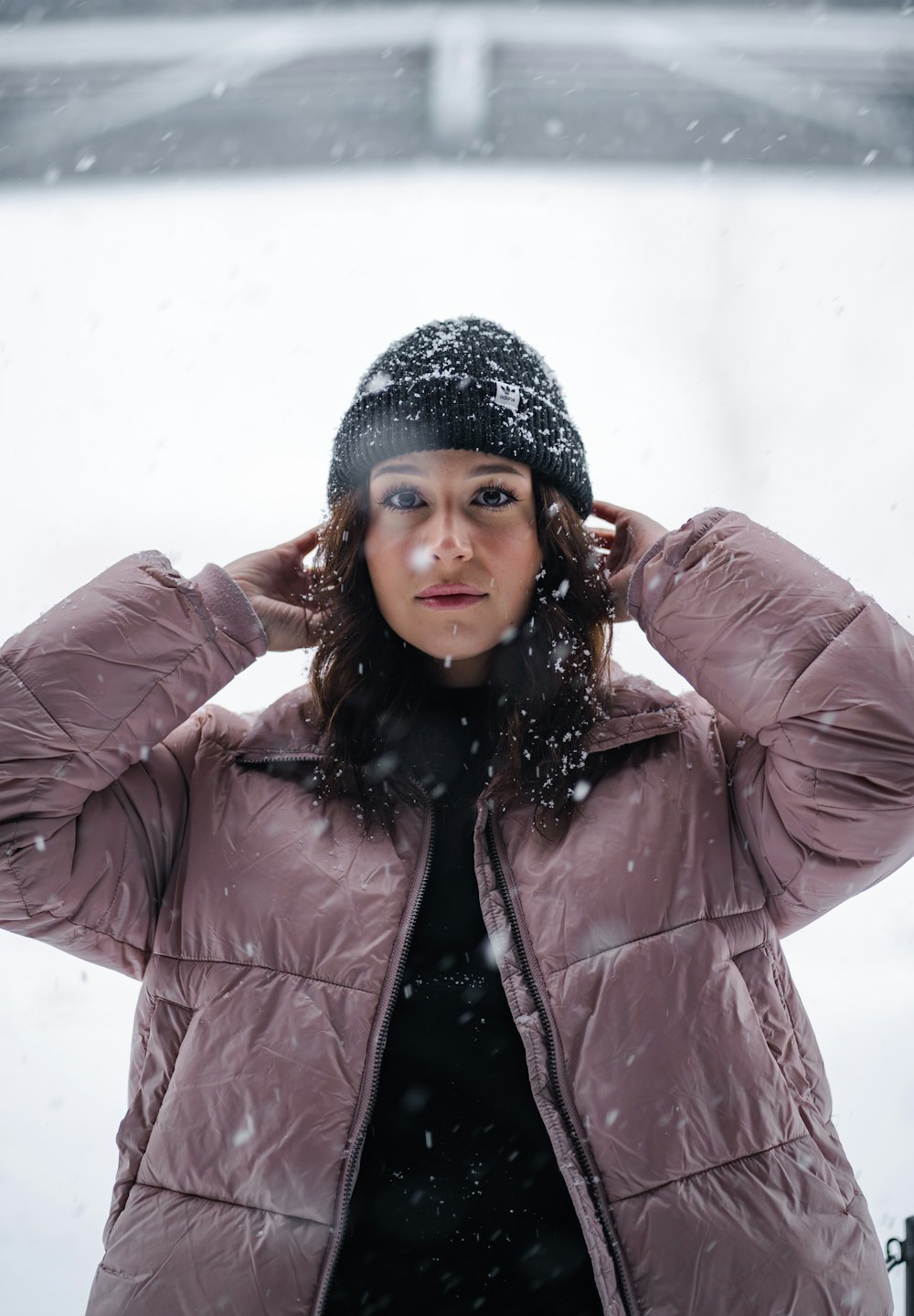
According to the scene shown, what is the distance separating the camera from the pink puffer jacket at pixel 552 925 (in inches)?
43.0

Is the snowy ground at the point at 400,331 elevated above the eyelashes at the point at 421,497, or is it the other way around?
the snowy ground at the point at 400,331

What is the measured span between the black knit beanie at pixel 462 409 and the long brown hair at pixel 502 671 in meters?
0.06

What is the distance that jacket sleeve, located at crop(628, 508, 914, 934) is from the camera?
112 centimetres

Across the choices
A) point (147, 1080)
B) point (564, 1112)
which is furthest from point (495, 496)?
point (147, 1080)

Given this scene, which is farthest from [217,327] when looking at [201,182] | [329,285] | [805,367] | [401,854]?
[401,854]

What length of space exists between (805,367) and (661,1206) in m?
3.84

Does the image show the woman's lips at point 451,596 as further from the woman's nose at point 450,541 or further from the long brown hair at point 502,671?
the long brown hair at point 502,671

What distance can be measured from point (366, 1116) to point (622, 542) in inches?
37.2

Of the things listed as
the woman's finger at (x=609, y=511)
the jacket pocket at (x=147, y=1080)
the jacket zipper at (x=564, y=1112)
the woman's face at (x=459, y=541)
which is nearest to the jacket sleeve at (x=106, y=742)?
the jacket pocket at (x=147, y=1080)

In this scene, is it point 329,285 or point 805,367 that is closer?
point 805,367

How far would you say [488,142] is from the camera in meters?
3.29

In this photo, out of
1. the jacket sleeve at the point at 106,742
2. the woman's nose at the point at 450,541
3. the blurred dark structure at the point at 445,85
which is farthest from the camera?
the blurred dark structure at the point at 445,85

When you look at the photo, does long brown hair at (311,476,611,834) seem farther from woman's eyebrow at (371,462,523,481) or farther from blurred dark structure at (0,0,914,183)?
blurred dark structure at (0,0,914,183)

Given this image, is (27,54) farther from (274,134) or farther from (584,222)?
(584,222)
